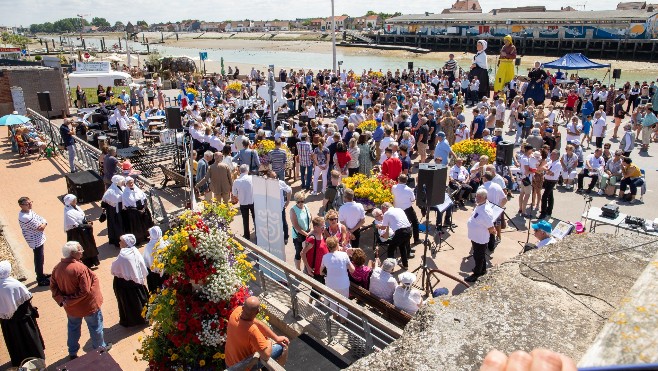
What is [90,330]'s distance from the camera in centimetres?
612

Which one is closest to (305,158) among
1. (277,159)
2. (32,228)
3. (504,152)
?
(277,159)

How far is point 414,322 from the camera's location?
2.27m

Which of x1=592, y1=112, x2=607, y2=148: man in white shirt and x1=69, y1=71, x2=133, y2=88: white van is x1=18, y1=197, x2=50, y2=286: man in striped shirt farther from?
x1=69, y1=71, x2=133, y2=88: white van

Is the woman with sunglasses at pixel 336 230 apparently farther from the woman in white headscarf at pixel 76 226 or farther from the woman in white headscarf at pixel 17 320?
the woman in white headscarf at pixel 76 226

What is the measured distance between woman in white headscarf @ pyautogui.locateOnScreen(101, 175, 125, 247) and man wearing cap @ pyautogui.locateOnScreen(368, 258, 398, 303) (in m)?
5.67

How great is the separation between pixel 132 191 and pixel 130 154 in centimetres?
541

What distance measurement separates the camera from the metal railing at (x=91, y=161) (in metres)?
9.66

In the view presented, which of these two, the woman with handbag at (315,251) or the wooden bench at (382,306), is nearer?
the wooden bench at (382,306)

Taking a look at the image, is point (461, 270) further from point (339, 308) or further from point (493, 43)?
point (493, 43)

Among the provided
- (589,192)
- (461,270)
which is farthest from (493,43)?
(461,270)

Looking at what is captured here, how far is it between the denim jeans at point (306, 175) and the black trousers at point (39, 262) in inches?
247

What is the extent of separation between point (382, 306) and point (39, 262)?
5.95m

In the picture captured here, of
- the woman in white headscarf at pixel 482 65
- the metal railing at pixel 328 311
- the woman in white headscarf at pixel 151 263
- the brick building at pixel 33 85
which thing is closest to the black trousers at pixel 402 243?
the metal railing at pixel 328 311

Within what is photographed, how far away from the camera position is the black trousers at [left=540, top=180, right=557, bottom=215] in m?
10.1
